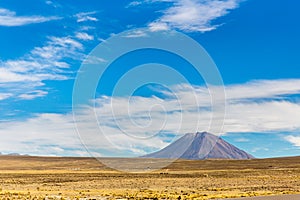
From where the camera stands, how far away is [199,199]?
3931 cm

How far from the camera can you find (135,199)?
40781 millimetres

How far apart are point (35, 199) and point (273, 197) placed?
2278 centimetres

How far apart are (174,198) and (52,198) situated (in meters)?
12.1

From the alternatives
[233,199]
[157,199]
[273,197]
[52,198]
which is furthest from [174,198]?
[52,198]

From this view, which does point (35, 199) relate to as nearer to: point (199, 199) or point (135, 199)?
point (135, 199)

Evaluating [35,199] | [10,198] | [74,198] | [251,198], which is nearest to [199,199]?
[251,198]

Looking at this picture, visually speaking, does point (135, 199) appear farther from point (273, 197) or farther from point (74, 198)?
point (273, 197)

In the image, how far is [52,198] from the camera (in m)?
42.7

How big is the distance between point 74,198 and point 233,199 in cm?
1555

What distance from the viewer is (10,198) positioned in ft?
138

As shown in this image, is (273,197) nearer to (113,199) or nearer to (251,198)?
(251,198)

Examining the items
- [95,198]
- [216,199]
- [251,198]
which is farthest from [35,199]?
[251,198]

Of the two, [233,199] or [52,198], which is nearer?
[233,199]

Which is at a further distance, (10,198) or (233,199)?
(10,198)
